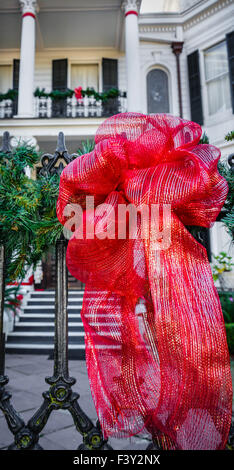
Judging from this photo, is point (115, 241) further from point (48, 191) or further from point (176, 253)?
point (48, 191)

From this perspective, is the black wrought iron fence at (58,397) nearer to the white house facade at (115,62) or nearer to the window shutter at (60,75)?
the white house facade at (115,62)

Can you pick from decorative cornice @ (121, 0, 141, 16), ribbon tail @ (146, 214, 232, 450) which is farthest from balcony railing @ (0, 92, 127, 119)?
ribbon tail @ (146, 214, 232, 450)

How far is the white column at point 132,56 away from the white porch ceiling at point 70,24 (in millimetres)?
585

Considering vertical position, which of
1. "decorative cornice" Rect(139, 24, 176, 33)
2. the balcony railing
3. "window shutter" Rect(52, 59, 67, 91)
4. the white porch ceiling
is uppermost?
"decorative cornice" Rect(139, 24, 176, 33)

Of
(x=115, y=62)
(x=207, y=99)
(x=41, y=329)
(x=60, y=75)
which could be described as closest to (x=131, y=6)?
(x=115, y=62)

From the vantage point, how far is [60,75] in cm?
1090

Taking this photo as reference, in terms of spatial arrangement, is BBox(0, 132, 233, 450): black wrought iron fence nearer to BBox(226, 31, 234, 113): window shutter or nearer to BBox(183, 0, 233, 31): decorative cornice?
BBox(226, 31, 234, 113): window shutter

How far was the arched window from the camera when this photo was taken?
10.6m

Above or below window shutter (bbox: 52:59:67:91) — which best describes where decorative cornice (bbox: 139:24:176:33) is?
above

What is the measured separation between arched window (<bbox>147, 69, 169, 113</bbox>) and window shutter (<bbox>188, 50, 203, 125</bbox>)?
914mm

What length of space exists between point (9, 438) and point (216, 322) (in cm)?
197

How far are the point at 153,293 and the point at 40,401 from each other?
274 centimetres

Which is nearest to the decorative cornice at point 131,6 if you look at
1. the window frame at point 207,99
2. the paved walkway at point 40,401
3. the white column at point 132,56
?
the white column at point 132,56
